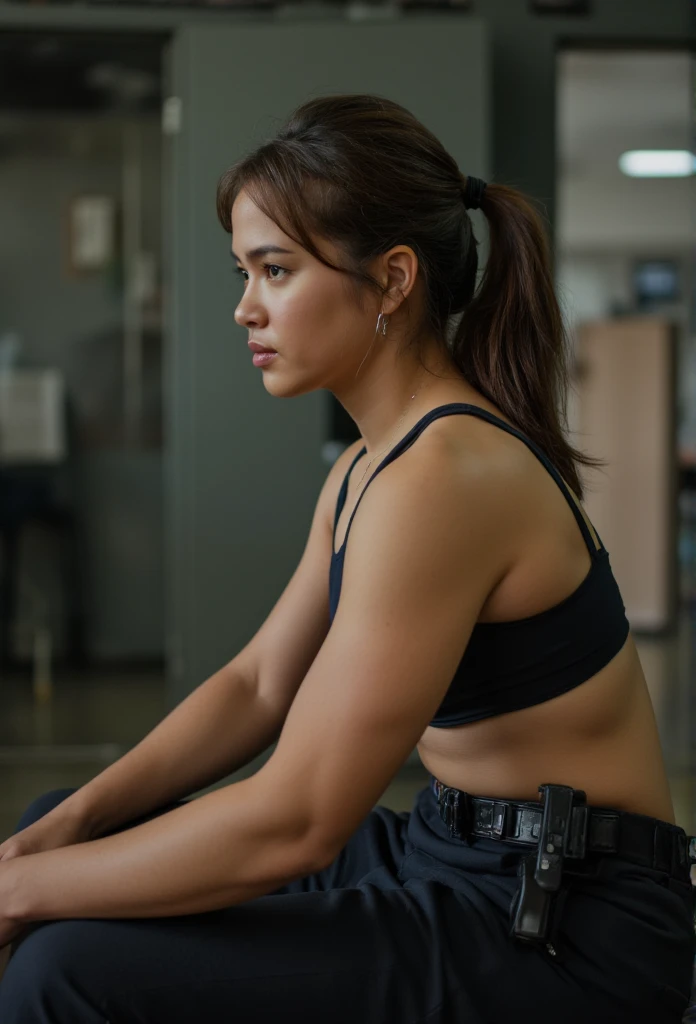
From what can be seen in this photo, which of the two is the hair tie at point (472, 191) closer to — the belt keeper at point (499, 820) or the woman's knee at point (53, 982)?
the belt keeper at point (499, 820)

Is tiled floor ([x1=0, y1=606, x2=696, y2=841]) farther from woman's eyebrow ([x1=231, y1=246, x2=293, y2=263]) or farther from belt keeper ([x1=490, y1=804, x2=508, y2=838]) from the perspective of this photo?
woman's eyebrow ([x1=231, y1=246, x2=293, y2=263])

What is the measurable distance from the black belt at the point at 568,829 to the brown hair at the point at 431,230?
0.36 meters

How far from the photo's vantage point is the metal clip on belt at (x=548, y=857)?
1028 millimetres

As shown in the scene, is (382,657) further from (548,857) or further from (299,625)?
(299,625)

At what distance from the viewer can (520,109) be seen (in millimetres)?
3572

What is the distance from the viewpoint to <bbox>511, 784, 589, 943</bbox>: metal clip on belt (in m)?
1.03

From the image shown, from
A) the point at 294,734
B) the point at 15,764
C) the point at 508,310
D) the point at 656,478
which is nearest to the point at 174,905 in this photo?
the point at 294,734

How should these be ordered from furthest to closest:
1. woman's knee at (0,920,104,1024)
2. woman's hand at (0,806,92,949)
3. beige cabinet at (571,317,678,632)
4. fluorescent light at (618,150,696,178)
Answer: fluorescent light at (618,150,696,178)
beige cabinet at (571,317,678,632)
woman's hand at (0,806,92,949)
woman's knee at (0,920,104,1024)

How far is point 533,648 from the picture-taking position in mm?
1100

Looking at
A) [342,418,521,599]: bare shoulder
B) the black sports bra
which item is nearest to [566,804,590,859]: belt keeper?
the black sports bra

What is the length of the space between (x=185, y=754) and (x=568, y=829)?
53 centimetres

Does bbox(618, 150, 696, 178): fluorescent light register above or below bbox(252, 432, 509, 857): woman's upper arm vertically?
above

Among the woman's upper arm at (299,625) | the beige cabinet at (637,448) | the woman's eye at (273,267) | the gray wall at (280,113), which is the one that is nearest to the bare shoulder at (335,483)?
the woman's upper arm at (299,625)

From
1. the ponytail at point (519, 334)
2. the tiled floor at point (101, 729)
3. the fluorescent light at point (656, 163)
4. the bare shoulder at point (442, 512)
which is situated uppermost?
the fluorescent light at point (656, 163)
